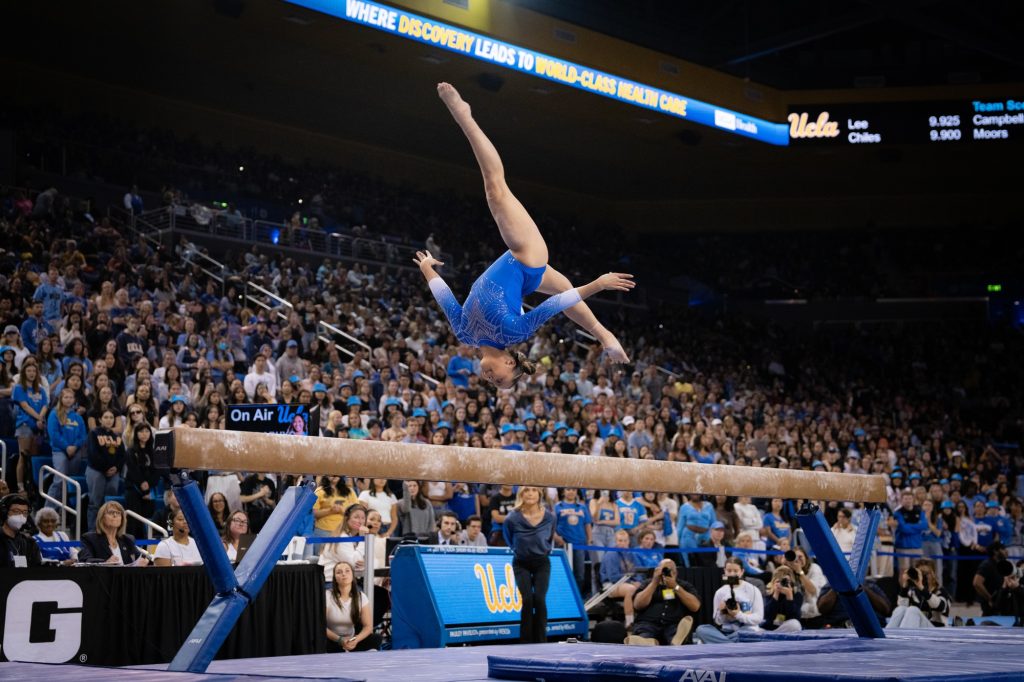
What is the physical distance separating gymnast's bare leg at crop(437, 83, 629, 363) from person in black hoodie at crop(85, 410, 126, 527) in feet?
14.9

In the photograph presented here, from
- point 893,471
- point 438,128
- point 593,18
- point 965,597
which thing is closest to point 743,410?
point 893,471

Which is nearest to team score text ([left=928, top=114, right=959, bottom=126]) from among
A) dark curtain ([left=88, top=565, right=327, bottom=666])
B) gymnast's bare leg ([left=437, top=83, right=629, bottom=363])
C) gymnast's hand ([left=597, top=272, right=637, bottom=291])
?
gymnast's bare leg ([left=437, top=83, right=629, bottom=363])

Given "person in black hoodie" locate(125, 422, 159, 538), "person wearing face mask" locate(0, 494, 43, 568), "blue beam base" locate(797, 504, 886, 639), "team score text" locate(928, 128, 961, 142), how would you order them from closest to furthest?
"blue beam base" locate(797, 504, 886, 639)
"person wearing face mask" locate(0, 494, 43, 568)
"person in black hoodie" locate(125, 422, 159, 538)
"team score text" locate(928, 128, 961, 142)

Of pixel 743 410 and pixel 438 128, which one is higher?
pixel 438 128

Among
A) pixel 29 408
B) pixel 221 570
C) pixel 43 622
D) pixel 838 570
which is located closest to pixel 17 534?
pixel 43 622

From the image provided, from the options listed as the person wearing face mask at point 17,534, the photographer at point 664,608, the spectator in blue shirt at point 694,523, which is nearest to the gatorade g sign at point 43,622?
the person wearing face mask at point 17,534

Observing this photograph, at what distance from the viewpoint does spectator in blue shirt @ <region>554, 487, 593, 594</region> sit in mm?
11125

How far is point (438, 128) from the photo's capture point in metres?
24.2

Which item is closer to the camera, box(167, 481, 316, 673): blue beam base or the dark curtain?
box(167, 481, 316, 673): blue beam base

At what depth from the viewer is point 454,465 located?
544cm

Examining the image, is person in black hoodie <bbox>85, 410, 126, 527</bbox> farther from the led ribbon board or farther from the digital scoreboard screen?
the digital scoreboard screen

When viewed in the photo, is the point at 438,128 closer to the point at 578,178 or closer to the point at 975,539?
the point at 578,178

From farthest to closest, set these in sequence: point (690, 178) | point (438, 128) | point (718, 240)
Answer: point (718, 240) < point (690, 178) < point (438, 128)

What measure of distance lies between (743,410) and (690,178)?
10.1m
